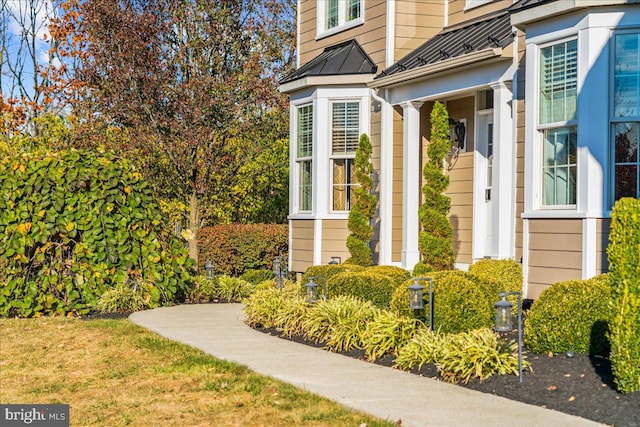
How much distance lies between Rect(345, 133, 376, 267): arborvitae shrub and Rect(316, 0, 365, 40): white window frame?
95.1 inches

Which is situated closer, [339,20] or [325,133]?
[325,133]

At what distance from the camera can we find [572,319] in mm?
7738

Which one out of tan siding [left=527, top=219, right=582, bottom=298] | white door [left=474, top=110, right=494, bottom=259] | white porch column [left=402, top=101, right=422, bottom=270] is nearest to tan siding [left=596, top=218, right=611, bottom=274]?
tan siding [left=527, top=219, right=582, bottom=298]

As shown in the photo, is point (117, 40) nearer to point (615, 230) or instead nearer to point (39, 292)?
point (39, 292)

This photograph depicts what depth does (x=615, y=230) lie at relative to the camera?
654 centimetres

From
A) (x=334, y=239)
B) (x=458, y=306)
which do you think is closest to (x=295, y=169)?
(x=334, y=239)

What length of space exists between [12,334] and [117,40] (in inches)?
342

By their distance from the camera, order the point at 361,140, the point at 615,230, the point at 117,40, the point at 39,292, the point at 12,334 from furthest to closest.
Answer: the point at 117,40 → the point at 361,140 → the point at 39,292 → the point at 12,334 → the point at 615,230

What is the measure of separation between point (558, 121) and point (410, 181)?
3777mm

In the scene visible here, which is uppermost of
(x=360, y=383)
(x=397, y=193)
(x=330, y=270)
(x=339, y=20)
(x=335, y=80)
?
(x=339, y=20)

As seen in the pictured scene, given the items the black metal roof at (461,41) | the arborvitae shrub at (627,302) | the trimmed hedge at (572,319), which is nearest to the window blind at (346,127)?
the black metal roof at (461,41)

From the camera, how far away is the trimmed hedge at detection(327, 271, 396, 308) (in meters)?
10.1

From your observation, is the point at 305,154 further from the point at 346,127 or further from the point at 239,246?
the point at 239,246

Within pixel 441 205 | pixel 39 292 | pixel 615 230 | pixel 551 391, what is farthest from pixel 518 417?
pixel 39 292
